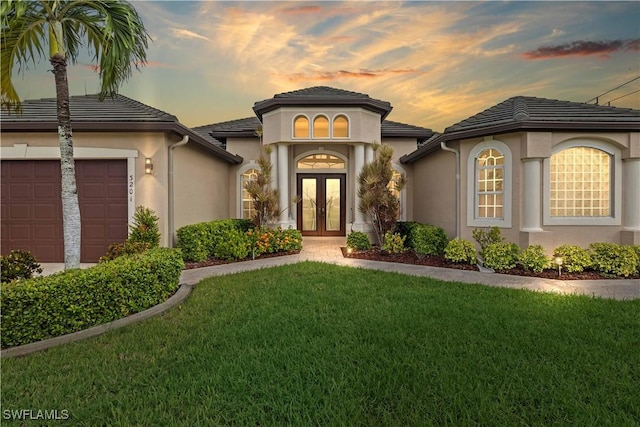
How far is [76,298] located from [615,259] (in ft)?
34.6

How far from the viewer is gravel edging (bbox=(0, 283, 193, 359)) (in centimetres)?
333

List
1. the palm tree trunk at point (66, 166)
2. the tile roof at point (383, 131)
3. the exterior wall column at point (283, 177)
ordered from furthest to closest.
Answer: the tile roof at point (383, 131)
the exterior wall column at point (283, 177)
the palm tree trunk at point (66, 166)

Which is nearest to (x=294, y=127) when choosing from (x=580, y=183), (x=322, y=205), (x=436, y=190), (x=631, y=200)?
(x=322, y=205)

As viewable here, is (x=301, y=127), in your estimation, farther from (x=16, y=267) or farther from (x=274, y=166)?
(x=16, y=267)

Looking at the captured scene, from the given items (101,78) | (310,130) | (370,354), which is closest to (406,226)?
(310,130)

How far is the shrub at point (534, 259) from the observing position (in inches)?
281

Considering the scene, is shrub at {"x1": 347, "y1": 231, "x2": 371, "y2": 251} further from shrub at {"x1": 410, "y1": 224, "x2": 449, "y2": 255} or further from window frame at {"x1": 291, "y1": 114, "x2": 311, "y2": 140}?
window frame at {"x1": 291, "y1": 114, "x2": 311, "y2": 140}

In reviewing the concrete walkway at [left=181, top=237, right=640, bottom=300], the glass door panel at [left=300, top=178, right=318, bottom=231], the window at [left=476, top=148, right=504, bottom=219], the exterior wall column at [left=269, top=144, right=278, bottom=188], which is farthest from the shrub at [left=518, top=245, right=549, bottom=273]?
the exterior wall column at [left=269, top=144, right=278, bottom=188]

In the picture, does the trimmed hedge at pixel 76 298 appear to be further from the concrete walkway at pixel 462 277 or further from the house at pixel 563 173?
the house at pixel 563 173

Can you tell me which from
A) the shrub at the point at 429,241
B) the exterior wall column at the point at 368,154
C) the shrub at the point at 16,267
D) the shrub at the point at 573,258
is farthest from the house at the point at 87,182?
the shrub at the point at 573,258

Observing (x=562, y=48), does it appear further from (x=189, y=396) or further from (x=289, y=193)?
(x=189, y=396)

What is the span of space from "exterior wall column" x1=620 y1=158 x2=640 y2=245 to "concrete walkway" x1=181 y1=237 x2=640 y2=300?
194cm

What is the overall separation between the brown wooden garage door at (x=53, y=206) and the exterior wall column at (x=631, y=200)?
13084mm

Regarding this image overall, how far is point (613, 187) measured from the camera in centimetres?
782
